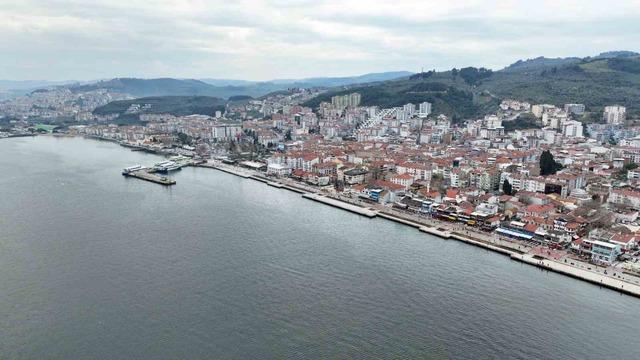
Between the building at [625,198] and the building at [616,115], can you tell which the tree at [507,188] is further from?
the building at [616,115]

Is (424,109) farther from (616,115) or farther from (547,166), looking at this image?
(547,166)

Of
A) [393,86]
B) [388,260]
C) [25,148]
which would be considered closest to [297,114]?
[393,86]

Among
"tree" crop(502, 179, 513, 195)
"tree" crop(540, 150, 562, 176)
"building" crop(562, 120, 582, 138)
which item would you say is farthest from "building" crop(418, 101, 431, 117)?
"tree" crop(502, 179, 513, 195)

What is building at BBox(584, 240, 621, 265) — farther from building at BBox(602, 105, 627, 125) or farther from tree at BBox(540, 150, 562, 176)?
building at BBox(602, 105, 627, 125)

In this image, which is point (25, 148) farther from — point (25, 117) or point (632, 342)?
point (632, 342)

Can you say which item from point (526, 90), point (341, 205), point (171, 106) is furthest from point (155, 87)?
point (341, 205)
